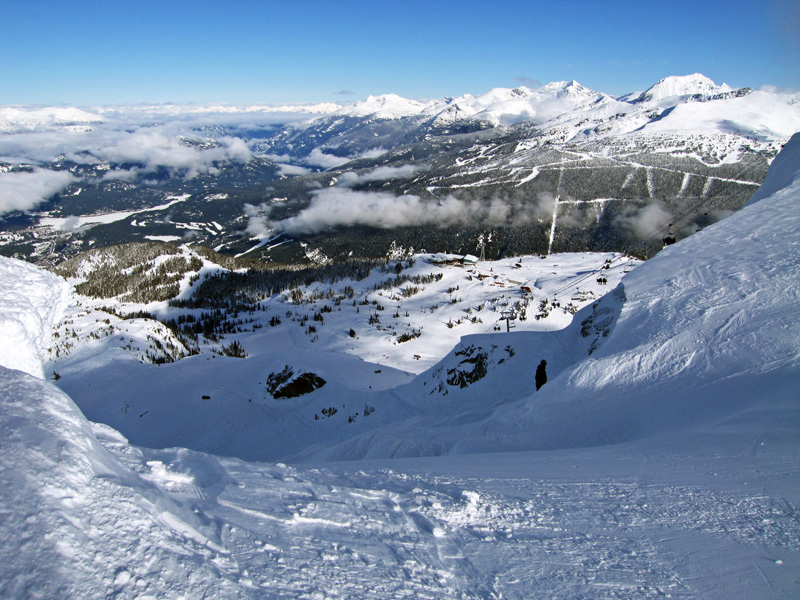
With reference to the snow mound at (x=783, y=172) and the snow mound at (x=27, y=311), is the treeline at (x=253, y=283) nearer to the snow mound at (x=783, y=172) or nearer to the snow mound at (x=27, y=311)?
the snow mound at (x=783, y=172)

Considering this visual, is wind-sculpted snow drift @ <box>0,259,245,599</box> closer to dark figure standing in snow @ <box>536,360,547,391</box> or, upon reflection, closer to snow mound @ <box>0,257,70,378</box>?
snow mound @ <box>0,257,70,378</box>

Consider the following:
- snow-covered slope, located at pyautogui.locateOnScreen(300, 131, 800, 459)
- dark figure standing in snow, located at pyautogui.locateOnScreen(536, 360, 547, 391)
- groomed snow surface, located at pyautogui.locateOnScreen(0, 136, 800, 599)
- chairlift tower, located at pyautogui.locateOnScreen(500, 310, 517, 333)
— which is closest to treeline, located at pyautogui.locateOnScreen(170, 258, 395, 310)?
chairlift tower, located at pyautogui.locateOnScreen(500, 310, 517, 333)

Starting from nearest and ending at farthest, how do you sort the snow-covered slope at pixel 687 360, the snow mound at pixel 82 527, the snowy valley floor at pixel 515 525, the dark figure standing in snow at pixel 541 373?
the snow mound at pixel 82 527 < the snowy valley floor at pixel 515 525 < the snow-covered slope at pixel 687 360 < the dark figure standing in snow at pixel 541 373

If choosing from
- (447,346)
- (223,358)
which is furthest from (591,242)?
(223,358)

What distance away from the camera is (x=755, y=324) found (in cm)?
815

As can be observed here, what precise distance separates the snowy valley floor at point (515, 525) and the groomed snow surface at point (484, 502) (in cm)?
2

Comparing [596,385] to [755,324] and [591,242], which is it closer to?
[755,324]

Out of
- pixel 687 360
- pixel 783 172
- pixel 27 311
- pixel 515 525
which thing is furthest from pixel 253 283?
pixel 515 525

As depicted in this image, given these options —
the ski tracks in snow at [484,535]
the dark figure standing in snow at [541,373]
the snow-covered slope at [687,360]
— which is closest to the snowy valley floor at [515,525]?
the ski tracks in snow at [484,535]

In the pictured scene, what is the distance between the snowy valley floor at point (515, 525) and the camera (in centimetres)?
332

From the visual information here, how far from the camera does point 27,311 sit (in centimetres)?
879

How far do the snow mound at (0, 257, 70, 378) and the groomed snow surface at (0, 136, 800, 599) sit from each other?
8cm

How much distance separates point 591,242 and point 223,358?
169495mm

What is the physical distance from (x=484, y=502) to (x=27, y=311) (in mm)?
9890
